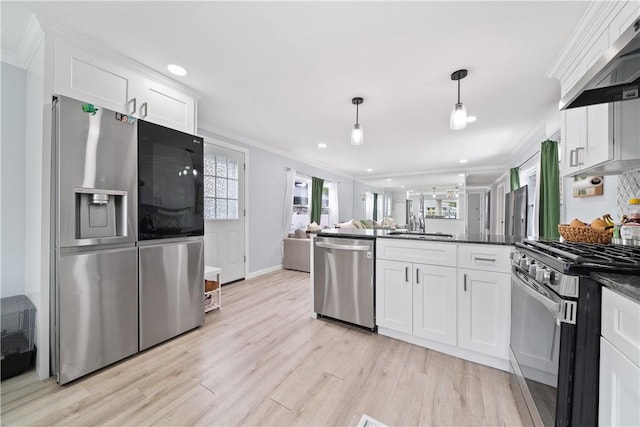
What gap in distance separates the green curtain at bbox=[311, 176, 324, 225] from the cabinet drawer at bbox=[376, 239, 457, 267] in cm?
380

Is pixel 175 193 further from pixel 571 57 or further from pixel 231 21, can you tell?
pixel 571 57

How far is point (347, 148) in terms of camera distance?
15.7 ft

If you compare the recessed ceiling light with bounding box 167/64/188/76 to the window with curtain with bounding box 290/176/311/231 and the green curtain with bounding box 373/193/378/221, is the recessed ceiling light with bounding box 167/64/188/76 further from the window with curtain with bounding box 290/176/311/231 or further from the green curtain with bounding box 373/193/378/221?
the green curtain with bounding box 373/193/378/221

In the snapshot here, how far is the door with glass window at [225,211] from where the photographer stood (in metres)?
3.56

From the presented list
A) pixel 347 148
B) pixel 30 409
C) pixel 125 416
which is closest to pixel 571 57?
pixel 347 148

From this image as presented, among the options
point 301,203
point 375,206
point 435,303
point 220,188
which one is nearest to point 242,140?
point 220,188

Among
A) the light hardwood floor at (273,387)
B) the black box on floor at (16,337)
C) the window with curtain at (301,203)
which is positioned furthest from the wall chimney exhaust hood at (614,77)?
the window with curtain at (301,203)

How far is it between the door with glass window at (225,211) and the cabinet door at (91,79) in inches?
61.9

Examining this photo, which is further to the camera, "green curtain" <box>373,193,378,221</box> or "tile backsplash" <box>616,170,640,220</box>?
"green curtain" <box>373,193,378,221</box>

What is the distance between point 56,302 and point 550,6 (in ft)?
11.8

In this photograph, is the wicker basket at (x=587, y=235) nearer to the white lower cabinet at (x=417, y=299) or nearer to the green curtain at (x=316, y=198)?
the white lower cabinet at (x=417, y=299)

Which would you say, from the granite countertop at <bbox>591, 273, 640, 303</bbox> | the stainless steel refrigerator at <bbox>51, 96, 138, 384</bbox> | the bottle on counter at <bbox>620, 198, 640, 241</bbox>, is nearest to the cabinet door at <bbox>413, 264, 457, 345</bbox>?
the bottle on counter at <bbox>620, 198, 640, 241</bbox>

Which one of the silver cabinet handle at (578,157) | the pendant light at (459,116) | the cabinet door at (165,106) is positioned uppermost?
the cabinet door at (165,106)

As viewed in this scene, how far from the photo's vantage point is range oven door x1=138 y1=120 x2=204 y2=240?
6.21 ft
